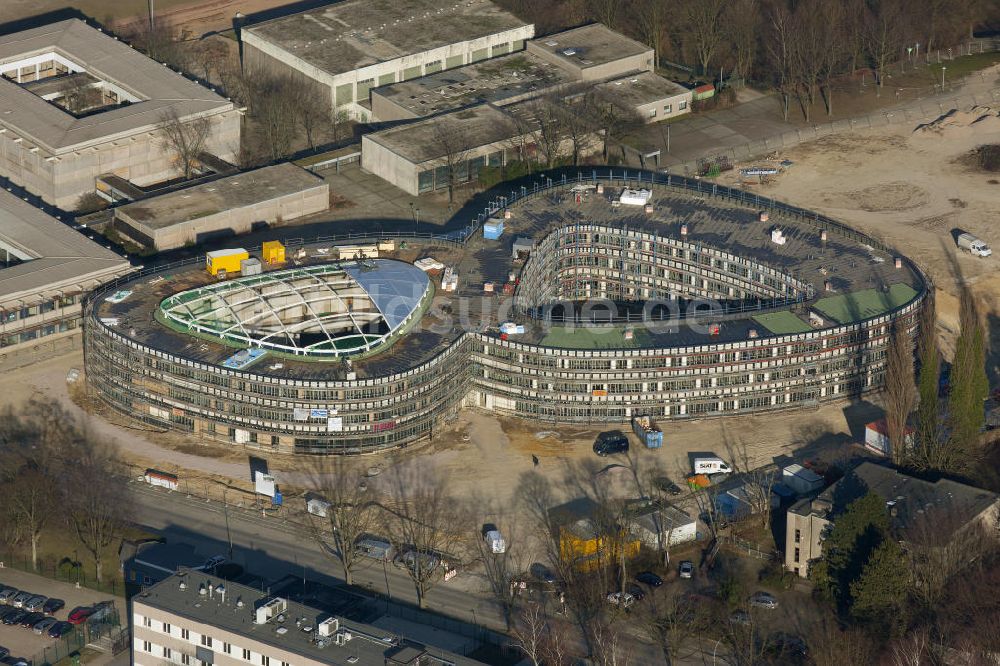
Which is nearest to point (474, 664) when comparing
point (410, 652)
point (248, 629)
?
point (410, 652)

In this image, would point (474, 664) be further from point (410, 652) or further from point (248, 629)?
point (248, 629)
